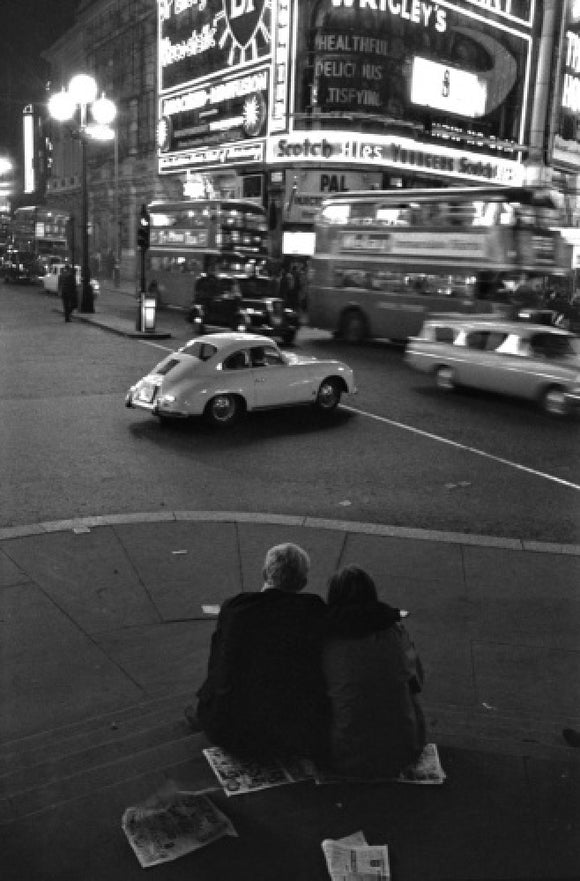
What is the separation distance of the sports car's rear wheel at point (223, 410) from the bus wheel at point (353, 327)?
475 inches

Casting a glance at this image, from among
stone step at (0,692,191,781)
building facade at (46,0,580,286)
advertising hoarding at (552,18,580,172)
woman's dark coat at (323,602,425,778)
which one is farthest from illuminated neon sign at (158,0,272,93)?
woman's dark coat at (323,602,425,778)

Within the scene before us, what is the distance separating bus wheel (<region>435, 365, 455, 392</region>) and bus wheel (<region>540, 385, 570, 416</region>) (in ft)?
7.29

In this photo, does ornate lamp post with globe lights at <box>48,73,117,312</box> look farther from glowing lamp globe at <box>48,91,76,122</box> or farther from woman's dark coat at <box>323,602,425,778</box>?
woman's dark coat at <box>323,602,425,778</box>

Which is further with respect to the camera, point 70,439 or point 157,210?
point 157,210

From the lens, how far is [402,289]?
23562 mm

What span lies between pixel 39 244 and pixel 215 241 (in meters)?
25.2

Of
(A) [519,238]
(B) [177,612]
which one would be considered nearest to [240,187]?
(A) [519,238]

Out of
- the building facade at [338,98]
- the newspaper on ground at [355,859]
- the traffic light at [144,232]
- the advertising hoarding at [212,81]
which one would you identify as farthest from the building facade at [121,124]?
the newspaper on ground at [355,859]

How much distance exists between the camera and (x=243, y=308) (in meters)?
25.4

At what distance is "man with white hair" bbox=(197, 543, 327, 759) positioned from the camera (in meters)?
4.27

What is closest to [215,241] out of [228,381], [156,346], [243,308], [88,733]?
[243,308]

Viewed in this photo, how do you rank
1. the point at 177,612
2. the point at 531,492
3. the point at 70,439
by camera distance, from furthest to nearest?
1. the point at 70,439
2. the point at 531,492
3. the point at 177,612

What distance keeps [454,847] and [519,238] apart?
62.0 feet

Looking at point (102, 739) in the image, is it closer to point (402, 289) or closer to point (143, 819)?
point (143, 819)
